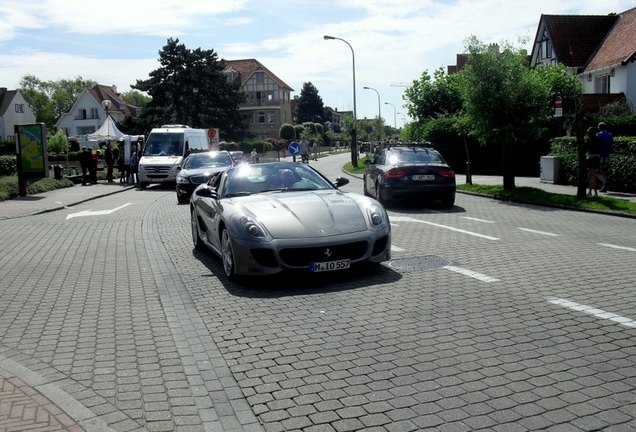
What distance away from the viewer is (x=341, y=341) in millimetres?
5379

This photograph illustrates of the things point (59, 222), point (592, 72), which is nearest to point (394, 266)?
point (59, 222)

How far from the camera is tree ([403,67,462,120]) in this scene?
4488 cm

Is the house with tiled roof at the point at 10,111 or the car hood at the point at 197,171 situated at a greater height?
the house with tiled roof at the point at 10,111

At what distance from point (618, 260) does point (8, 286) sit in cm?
763

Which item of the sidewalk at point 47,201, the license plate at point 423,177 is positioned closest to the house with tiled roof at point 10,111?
the sidewalk at point 47,201

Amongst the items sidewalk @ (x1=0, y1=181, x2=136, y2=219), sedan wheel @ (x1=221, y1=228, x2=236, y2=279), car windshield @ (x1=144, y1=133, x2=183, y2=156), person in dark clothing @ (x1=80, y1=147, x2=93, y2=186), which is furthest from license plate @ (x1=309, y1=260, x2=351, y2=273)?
person in dark clothing @ (x1=80, y1=147, x2=93, y2=186)

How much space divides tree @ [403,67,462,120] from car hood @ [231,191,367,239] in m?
37.2

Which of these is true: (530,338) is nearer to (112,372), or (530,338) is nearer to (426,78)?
(112,372)

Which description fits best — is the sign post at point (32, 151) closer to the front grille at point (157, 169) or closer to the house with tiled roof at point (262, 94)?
the front grille at point (157, 169)

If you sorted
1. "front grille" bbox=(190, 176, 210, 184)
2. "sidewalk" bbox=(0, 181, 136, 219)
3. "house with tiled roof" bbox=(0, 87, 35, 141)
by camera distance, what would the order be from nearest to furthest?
"sidewalk" bbox=(0, 181, 136, 219) < "front grille" bbox=(190, 176, 210, 184) < "house with tiled roof" bbox=(0, 87, 35, 141)

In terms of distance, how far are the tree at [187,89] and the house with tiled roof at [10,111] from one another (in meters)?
30.6

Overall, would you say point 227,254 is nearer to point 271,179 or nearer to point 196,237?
point 271,179

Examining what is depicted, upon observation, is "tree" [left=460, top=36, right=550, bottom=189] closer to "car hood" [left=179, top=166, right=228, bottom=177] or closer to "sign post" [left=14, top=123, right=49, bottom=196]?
"car hood" [left=179, top=166, right=228, bottom=177]

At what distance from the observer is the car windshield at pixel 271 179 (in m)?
9.13
